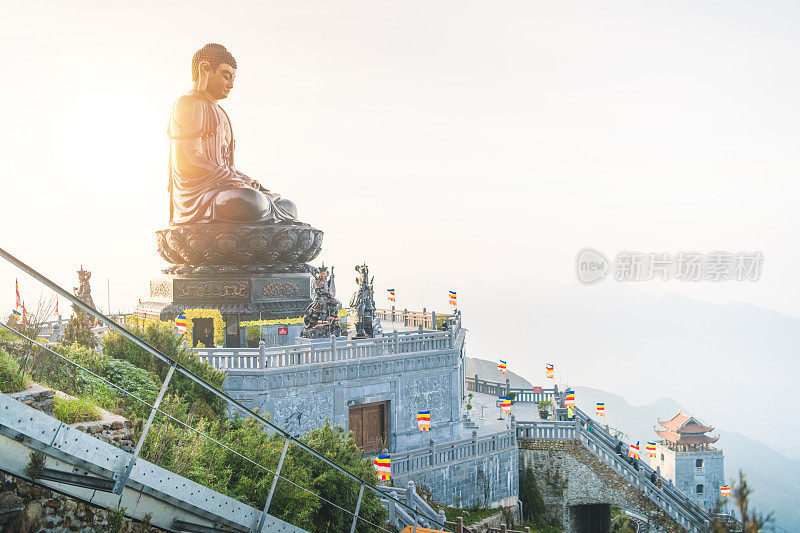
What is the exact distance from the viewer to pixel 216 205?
71.5 feet

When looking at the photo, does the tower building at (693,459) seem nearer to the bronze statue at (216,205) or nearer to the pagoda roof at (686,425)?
the pagoda roof at (686,425)

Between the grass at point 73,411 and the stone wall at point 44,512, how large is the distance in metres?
1.08

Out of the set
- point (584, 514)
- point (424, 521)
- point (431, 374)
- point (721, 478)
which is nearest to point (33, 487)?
point (424, 521)

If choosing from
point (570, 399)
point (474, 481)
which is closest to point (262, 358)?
point (474, 481)

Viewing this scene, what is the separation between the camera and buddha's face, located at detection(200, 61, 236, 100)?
75.6 feet

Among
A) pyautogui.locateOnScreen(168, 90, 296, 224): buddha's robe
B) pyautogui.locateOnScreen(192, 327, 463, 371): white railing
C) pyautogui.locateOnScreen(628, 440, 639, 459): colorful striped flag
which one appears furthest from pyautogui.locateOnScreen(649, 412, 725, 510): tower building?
pyautogui.locateOnScreen(168, 90, 296, 224): buddha's robe

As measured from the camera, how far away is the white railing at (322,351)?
16.8 metres

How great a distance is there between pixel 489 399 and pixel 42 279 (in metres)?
25.1

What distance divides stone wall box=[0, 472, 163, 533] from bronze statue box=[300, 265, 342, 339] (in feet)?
43.4

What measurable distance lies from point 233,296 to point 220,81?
8020 millimetres

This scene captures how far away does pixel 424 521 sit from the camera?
13.9 meters

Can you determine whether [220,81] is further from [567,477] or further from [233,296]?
[567,477]

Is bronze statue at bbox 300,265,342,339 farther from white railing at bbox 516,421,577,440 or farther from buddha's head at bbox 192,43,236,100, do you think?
buddha's head at bbox 192,43,236,100

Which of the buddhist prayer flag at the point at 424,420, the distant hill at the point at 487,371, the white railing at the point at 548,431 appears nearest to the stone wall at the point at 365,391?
the buddhist prayer flag at the point at 424,420
